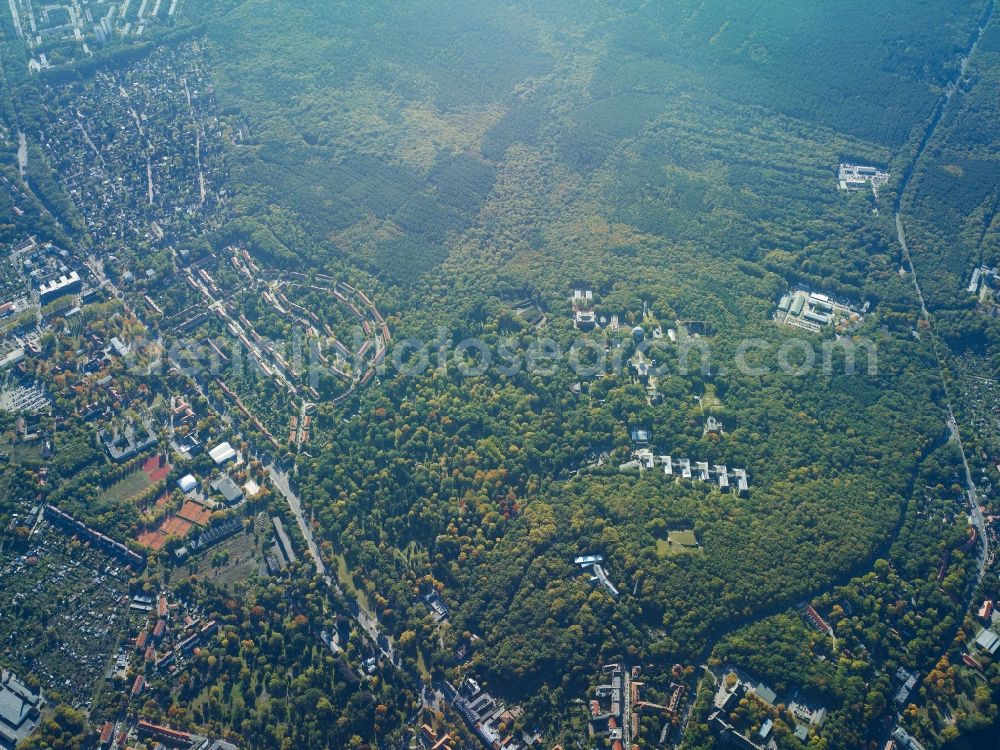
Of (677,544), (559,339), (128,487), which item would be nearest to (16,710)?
(128,487)

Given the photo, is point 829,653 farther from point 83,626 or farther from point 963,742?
point 83,626

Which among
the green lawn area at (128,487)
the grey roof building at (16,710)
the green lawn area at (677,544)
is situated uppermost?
the green lawn area at (677,544)

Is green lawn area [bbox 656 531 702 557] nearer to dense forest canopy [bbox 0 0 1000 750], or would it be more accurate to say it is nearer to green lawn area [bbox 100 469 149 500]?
dense forest canopy [bbox 0 0 1000 750]

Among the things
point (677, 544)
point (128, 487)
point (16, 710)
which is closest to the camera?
point (16, 710)

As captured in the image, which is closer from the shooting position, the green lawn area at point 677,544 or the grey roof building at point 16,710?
the grey roof building at point 16,710

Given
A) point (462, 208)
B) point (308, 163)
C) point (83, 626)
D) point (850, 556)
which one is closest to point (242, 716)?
point (83, 626)

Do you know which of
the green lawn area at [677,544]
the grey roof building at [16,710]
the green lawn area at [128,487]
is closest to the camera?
the grey roof building at [16,710]

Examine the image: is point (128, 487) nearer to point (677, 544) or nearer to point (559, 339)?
point (559, 339)

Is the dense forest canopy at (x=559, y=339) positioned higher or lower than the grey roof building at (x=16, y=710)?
higher

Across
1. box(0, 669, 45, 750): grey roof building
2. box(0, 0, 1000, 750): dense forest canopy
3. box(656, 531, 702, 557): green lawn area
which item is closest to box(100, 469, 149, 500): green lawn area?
box(0, 0, 1000, 750): dense forest canopy

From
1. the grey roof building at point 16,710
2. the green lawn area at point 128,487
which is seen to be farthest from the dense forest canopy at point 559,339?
the grey roof building at point 16,710

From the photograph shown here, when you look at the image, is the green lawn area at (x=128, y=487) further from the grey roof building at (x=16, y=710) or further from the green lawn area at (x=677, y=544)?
the green lawn area at (x=677, y=544)
